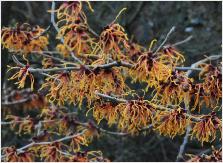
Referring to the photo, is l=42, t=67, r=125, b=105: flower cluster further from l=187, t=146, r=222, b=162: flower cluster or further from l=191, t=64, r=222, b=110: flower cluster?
l=187, t=146, r=222, b=162: flower cluster

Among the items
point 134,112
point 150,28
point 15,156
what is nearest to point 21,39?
point 15,156

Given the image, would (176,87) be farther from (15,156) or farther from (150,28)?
(150,28)

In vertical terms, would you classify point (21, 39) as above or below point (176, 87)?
above

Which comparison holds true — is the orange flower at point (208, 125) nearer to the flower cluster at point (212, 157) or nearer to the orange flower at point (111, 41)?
the flower cluster at point (212, 157)

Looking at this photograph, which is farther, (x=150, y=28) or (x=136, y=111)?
(x=150, y=28)

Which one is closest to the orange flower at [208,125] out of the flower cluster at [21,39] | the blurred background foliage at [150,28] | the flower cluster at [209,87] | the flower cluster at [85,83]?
the flower cluster at [209,87]

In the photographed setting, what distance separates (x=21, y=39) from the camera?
296 cm

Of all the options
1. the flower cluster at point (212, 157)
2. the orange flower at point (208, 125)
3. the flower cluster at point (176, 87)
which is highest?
the flower cluster at point (176, 87)

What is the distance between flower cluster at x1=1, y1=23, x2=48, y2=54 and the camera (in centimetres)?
285

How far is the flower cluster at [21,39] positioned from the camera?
2852 mm

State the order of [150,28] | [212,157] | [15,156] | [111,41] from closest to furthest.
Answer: [111,41]
[212,157]
[15,156]
[150,28]

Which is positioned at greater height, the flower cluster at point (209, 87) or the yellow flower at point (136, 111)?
the flower cluster at point (209, 87)

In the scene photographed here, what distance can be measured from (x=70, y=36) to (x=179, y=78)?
20.9 inches

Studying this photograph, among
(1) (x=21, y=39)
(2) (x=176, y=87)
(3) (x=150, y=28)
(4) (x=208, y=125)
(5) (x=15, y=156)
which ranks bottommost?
(5) (x=15, y=156)
